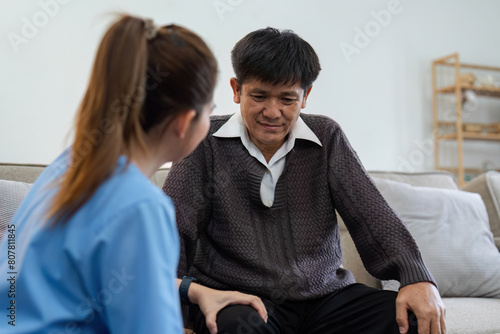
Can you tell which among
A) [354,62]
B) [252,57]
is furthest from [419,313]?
[354,62]

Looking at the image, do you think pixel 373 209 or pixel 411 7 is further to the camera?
pixel 411 7

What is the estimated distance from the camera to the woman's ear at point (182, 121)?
81 cm

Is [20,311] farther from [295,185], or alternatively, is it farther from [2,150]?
[2,150]

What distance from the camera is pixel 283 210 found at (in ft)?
4.71

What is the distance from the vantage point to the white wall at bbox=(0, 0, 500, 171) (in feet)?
10.6

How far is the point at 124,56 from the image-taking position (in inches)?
29.7

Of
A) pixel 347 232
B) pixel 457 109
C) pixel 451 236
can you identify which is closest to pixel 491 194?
pixel 451 236

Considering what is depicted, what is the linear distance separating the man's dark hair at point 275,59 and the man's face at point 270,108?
0.06ft

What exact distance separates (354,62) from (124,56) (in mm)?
3823

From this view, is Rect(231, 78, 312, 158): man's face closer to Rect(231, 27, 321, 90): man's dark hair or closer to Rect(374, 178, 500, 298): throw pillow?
Rect(231, 27, 321, 90): man's dark hair

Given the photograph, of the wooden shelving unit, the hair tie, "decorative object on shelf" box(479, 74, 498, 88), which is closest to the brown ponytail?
the hair tie

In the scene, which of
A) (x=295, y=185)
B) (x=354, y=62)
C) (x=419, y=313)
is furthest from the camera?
(x=354, y=62)

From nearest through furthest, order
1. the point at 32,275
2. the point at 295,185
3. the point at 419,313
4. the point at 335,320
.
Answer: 1. the point at 32,275
2. the point at 419,313
3. the point at 335,320
4. the point at 295,185

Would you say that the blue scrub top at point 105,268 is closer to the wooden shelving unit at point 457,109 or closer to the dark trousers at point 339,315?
the dark trousers at point 339,315
